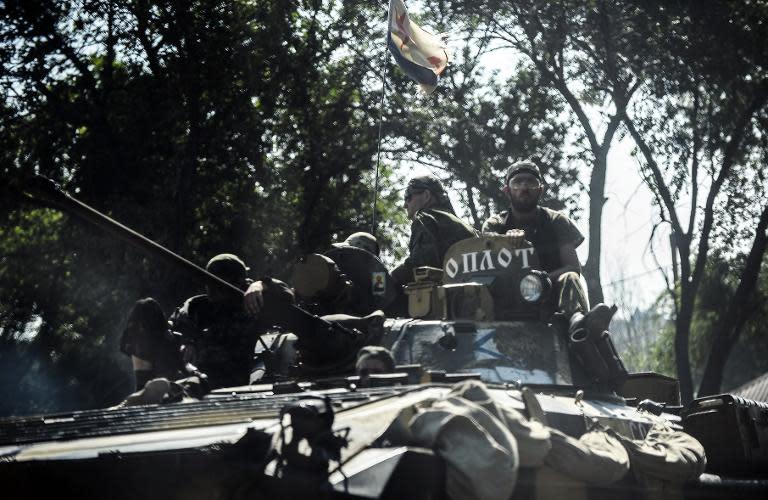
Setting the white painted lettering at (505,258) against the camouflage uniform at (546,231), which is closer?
the white painted lettering at (505,258)

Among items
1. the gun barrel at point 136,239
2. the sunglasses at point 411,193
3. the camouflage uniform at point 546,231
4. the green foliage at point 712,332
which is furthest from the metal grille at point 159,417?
the green foliage at point 712,332

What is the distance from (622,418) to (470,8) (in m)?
14.1

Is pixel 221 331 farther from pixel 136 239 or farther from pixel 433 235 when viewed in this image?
pixel 433 235

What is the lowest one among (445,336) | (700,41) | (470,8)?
(445,336)

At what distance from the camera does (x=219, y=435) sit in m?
5.48

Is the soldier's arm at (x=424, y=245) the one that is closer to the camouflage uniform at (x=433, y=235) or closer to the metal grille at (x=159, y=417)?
the camouflage uniform at (x=433, y=235)

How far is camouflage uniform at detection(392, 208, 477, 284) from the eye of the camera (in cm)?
919

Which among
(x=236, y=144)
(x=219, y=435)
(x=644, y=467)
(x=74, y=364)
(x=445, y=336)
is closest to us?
(x=219, y=435)

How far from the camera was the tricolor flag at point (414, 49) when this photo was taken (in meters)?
12.9

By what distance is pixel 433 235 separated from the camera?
362 inches

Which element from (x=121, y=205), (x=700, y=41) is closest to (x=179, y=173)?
(x=121, y=205)

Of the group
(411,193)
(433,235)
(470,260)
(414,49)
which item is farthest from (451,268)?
(414,49)

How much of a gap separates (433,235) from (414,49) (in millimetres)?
4498

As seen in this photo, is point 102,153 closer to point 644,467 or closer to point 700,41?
point 700,41
